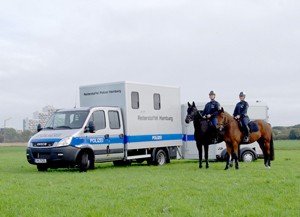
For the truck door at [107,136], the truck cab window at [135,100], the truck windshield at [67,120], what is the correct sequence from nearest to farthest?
1. the truck windshield at [67,120]
2. the truck door at [107,136]
3. the truck cab window at [135,100]

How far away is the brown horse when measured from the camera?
1739 cm

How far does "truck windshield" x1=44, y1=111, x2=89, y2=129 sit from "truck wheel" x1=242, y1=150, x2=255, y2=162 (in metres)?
8.65

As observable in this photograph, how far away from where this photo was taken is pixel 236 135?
1770cm

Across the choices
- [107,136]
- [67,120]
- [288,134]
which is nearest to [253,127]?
[107,136]

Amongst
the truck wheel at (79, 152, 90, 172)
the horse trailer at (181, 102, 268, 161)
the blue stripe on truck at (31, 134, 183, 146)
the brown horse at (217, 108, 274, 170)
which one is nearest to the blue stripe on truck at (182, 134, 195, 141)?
the horse trailer at (181, 102, 268, 161)

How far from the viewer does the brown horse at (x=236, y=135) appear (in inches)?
685

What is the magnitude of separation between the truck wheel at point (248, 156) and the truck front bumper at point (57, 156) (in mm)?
9221

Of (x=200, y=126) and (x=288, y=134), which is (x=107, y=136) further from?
(x=288, y=134)

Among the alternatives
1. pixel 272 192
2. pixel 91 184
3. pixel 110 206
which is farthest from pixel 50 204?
pixel 272 192

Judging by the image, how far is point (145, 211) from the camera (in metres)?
8.24

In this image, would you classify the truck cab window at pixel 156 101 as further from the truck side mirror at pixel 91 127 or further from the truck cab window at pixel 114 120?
the truck side mirror at pixel 91 127

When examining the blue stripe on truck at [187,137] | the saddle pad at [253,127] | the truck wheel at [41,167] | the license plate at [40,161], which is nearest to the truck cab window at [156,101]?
the blue stripe on truck at [187,137]

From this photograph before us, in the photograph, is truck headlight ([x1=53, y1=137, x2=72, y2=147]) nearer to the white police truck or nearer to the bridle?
the white police truck

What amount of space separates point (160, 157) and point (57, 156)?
5848mm
